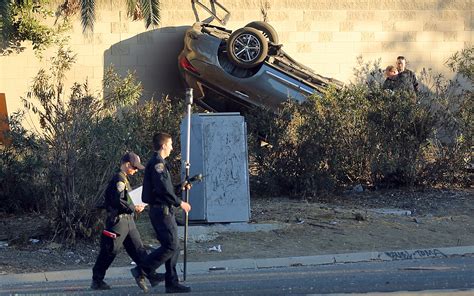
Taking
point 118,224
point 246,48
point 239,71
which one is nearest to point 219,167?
point 118,224

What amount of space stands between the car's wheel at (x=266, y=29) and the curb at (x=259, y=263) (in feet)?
31.3

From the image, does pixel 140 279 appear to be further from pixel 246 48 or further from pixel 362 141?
pixel 246 48

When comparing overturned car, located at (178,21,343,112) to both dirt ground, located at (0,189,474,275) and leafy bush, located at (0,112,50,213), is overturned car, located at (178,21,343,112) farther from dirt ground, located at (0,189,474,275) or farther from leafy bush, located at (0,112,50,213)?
leafy bush, located at (0,112,50,213)

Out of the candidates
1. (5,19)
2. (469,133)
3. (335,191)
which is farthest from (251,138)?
(5,19)

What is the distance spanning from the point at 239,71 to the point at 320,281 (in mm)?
9595

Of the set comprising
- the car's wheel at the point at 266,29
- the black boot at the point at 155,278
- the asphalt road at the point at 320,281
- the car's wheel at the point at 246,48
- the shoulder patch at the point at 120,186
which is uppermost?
the car's wheel at the point at 266,29

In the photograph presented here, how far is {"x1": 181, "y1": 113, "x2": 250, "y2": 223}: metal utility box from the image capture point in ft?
37.4

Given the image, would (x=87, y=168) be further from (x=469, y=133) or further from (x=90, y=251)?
(x=469, y=133)

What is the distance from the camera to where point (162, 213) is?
330 inches

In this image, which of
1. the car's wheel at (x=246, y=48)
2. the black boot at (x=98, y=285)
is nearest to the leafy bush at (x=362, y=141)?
the car's wheel at (x=246, y=48)

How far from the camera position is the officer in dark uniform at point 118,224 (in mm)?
8492

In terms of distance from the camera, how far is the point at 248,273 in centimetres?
980

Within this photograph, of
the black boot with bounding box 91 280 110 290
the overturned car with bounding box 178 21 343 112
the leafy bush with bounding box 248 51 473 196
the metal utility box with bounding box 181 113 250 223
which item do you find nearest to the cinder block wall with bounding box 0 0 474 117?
the overturned car with bounding box 178 21 343 112

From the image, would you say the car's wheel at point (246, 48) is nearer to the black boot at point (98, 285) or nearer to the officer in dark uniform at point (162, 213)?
the officer in dark uniform at point (162, 213)
